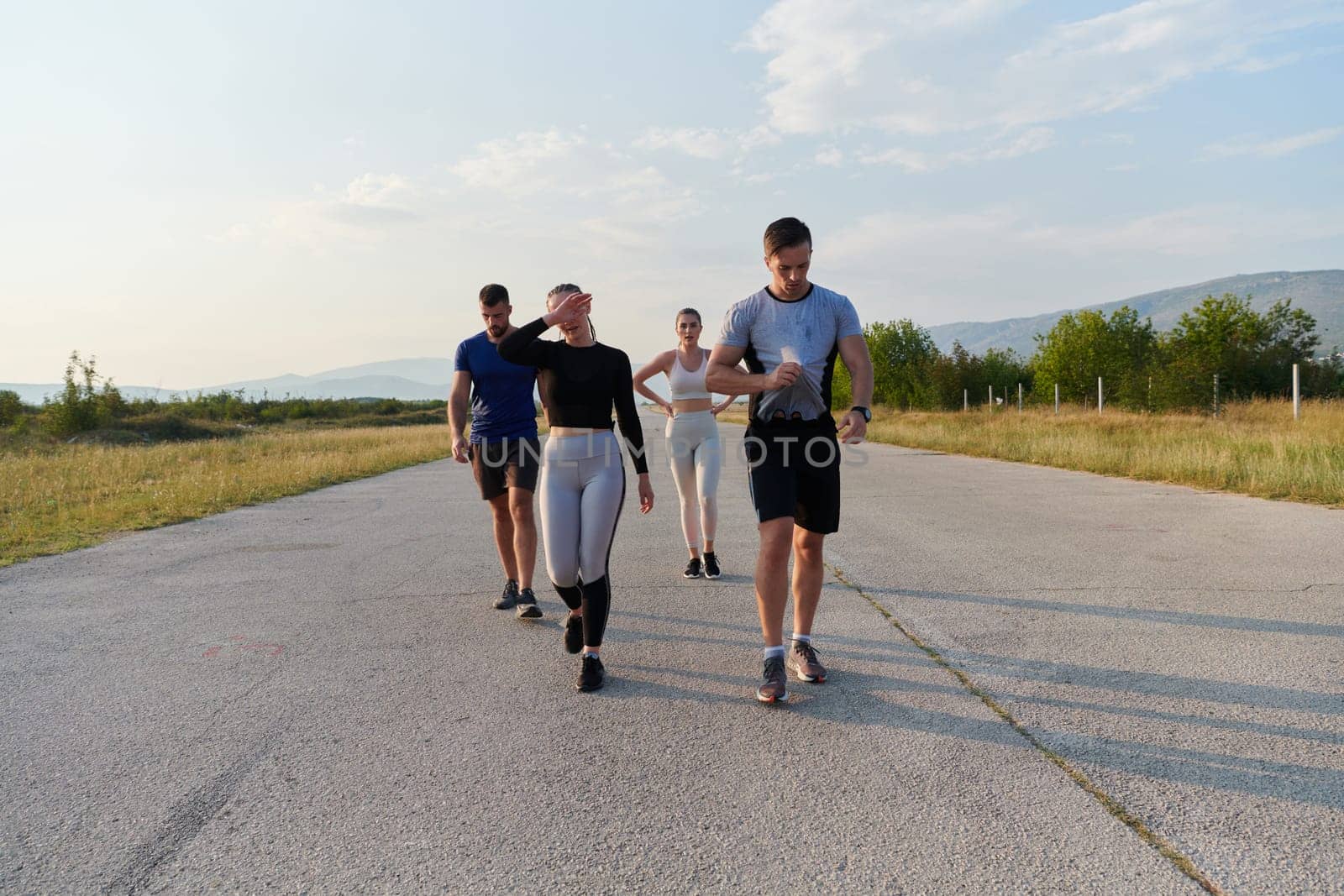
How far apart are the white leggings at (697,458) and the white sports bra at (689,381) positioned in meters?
0.14

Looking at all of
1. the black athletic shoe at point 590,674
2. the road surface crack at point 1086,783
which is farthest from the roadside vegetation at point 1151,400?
the black athletic shoe at point 590,674

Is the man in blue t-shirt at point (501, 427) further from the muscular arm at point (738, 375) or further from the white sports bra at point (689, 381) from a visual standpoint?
the muscular arm at point (738, 375)

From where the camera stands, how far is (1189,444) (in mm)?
16406

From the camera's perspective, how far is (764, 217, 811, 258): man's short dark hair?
4.00 m

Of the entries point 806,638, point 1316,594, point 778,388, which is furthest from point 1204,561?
point 778,388

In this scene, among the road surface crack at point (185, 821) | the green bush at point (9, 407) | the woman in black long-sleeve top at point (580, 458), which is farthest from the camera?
the green bush at point (9, 407)

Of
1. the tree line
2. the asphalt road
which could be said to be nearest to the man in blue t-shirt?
the asphalt road

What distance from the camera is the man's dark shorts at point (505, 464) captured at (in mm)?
5684

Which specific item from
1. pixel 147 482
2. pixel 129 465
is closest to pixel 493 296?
pixel 147 482

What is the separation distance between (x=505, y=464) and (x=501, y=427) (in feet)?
0.80

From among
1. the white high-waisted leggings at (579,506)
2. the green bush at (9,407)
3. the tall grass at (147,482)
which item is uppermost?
the green bush at (9,407)

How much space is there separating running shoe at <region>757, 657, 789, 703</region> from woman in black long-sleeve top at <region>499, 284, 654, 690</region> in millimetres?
789

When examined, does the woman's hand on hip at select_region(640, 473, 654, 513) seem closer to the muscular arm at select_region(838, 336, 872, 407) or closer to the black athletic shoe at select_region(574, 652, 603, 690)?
the black athletic shoe at select_region(574, 652, 603, 690)

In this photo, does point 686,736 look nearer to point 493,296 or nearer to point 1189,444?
point 493,296
